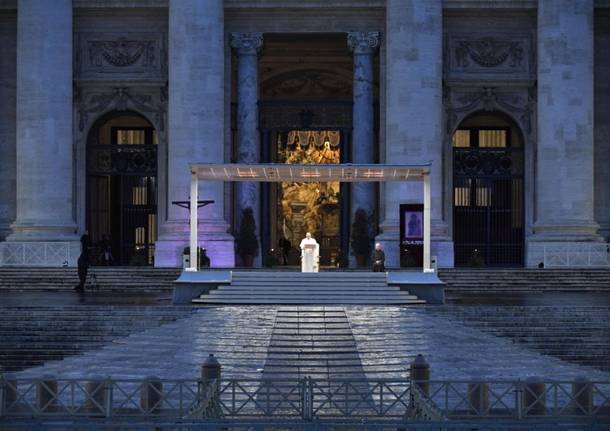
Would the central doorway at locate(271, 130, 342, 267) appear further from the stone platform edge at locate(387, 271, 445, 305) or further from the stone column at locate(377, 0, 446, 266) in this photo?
the stone platform edge at locate(387, 271, 445, 305)

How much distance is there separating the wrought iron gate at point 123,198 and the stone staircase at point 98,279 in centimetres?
915

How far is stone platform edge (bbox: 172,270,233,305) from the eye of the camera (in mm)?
36781

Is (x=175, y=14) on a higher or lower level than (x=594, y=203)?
higher

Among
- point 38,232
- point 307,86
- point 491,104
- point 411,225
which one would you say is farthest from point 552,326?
point 307,86

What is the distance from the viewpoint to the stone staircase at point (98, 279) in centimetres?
4434

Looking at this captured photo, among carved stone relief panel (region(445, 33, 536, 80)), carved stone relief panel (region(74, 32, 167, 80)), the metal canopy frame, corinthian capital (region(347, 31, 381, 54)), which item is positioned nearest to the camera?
the metal canopy frame

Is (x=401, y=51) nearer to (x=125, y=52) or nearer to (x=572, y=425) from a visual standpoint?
(x=125, y=52)

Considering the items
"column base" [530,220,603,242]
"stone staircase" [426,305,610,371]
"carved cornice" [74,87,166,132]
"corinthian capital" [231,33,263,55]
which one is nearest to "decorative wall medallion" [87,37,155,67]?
"carved cornice" [74,87,166,132]

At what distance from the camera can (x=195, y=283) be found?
37.0 m

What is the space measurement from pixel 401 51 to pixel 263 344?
937 inches

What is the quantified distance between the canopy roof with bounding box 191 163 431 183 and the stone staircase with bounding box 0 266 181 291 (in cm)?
517

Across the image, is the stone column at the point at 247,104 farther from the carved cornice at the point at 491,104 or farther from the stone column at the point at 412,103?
the carved cornice at the point at 491,104

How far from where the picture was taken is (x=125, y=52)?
5466 centimetres

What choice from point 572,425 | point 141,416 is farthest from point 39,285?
point 572,425
